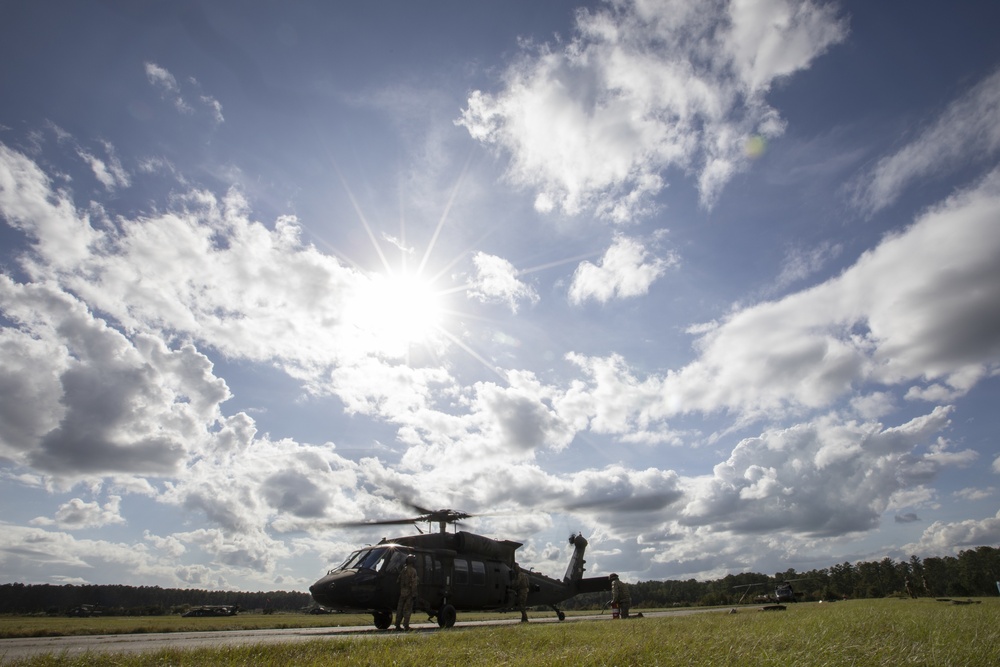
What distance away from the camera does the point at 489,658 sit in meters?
7.51

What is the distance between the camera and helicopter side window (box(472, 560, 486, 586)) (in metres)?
24.2

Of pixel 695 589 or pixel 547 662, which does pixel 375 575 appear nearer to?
pixel 547 662

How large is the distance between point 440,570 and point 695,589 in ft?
414

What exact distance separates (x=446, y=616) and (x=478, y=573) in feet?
10.2

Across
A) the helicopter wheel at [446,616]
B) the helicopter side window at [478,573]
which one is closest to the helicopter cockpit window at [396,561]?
the helicopter wheel at [446,616]

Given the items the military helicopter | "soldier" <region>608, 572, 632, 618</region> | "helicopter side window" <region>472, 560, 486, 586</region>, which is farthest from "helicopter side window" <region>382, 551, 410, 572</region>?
"soldier" <region>608, 572, 632, 618</region>

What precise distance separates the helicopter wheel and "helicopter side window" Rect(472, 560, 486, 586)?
84.9 inches

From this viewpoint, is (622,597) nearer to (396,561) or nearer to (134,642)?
(396,561)

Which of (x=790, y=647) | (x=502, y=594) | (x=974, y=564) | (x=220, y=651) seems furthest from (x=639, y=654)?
(x=974, y=564)

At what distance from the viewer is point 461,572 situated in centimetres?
2358

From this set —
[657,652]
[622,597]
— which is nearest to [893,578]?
[622,597]

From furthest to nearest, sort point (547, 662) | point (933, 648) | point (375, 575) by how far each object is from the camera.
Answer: point (375, 575) → point (933, 648) → point (547, 662)

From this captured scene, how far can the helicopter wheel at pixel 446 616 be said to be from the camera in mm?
21484

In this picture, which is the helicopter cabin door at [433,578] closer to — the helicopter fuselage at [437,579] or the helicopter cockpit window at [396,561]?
the helicopter fuselage at [437,579]
